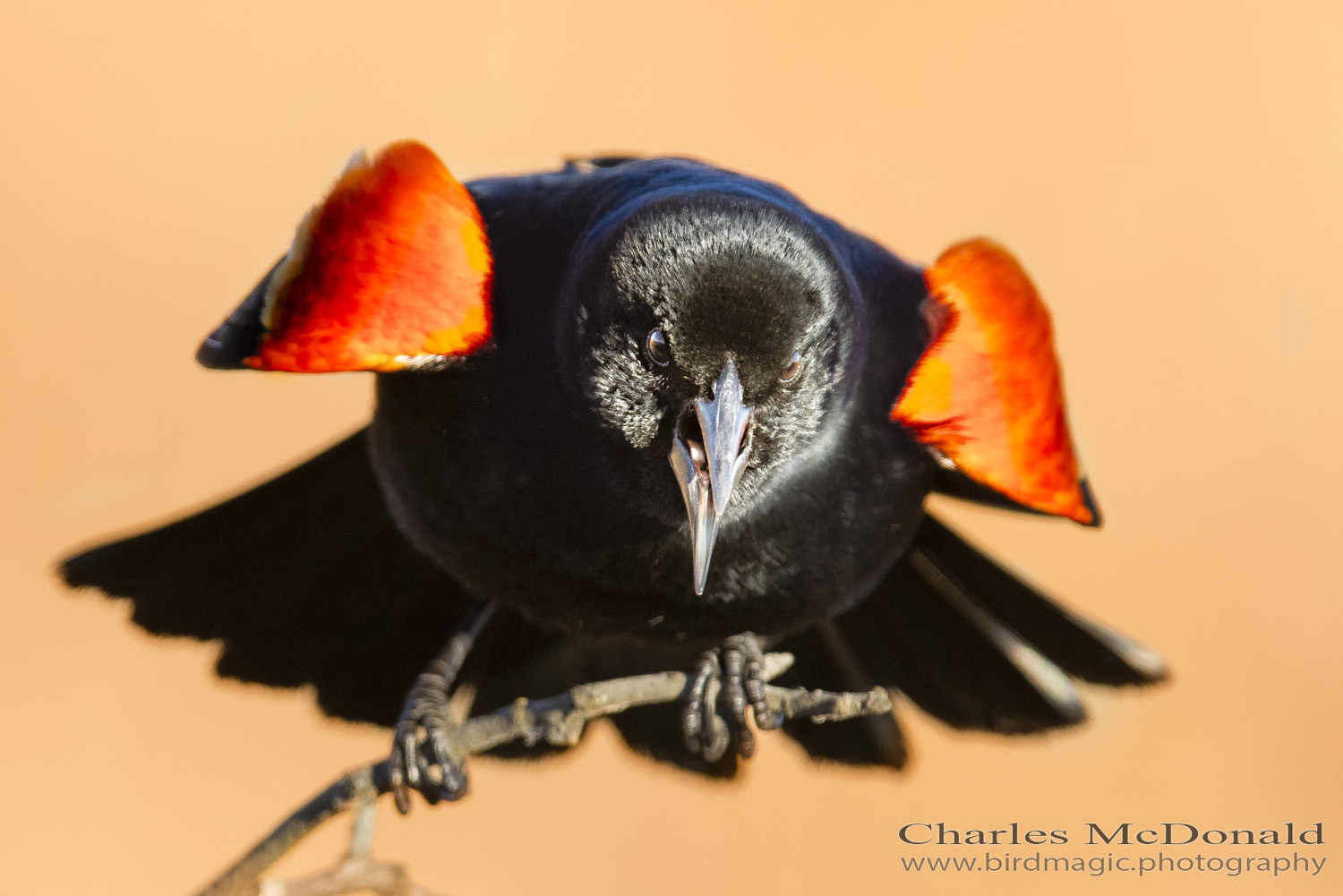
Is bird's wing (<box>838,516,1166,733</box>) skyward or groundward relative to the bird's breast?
groundward

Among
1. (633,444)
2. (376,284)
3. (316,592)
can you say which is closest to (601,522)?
(633,444)

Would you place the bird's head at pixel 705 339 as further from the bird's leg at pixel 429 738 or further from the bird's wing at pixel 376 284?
the bird's leg at pixel 429 738

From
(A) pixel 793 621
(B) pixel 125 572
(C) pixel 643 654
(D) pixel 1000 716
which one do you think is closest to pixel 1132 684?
(D) pixel 1000 716

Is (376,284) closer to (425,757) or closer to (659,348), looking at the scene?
(659,348)

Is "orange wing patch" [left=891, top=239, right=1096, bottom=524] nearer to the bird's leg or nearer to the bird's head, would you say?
the bird's head

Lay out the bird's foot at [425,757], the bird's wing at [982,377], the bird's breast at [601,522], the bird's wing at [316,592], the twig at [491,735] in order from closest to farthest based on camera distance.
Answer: the twig at [491,735]
the bird's breast at [601,522]
the bird's wing at [982,377]
the bird's foot at [425,757]
the bird's wing at [316,592]

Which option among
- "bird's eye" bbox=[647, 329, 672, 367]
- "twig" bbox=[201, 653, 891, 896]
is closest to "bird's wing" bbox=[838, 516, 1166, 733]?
"twig" bbox=[201, 653, 891, 896]

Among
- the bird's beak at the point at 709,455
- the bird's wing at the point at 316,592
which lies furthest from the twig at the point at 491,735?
the bird's wing at the point at 316,592
